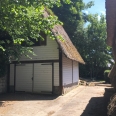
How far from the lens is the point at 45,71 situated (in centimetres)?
1634

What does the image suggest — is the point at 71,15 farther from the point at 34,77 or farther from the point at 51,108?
the point at 51,108

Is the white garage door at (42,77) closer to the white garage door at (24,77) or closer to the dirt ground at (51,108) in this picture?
the white garage door at (24,77)

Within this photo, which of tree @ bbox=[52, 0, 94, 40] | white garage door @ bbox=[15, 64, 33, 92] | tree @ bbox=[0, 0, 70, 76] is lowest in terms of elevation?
white garage door @ bbox=[15, 64, 33, 92]

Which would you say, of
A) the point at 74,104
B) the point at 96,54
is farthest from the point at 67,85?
the point at 96,54

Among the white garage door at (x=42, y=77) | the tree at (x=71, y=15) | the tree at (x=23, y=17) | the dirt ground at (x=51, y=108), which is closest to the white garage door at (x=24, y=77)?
the white garage door at (x=42, y=77)

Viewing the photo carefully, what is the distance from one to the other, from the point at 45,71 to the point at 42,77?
0.56m

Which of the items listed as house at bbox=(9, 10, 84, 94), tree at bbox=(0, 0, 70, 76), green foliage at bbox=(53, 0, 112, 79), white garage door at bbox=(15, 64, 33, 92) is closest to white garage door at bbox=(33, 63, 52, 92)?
house at bbox=(9, 10, 84, 94)

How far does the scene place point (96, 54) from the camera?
106 feet

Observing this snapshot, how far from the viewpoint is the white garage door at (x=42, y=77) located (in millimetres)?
16125

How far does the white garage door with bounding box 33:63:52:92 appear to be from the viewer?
1612 cm

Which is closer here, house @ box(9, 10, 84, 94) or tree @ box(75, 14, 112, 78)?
house @ box(9, 10, 84, 94)

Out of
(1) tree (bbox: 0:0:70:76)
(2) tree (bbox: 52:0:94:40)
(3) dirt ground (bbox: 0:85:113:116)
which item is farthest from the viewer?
(2) tree (bbox: 52:0:94:40)

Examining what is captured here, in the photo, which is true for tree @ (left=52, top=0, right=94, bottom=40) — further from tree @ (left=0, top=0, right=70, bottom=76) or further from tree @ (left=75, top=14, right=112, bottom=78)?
tree @ (left=0, top=0, right=70, bottom=76)

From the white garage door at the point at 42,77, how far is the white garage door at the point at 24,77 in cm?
51
